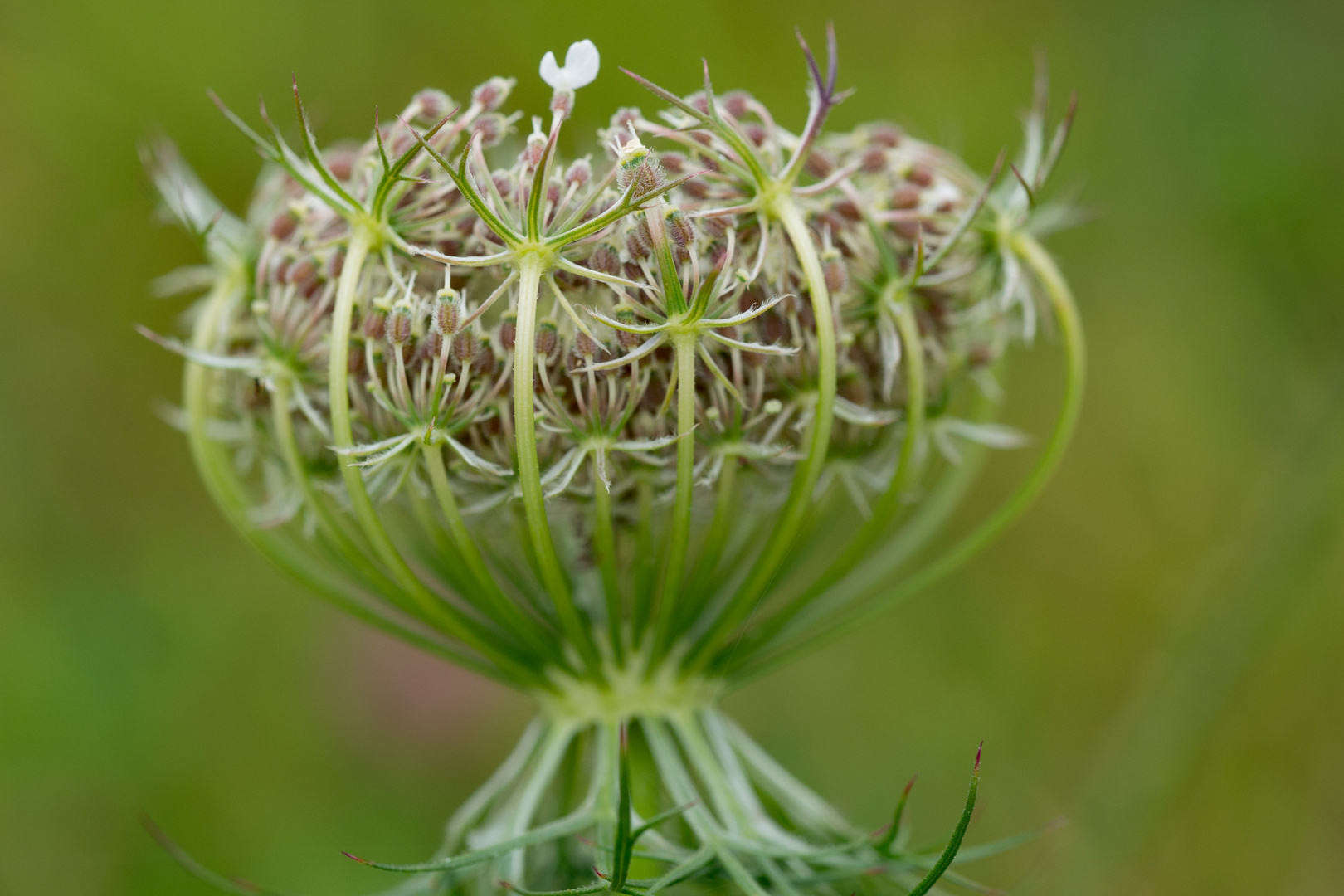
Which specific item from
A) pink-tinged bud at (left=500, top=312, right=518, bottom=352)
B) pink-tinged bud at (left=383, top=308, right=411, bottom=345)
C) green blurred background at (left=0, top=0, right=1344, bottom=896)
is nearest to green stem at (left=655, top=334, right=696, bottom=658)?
pink-tinged bud at (left=500, top=312, right=518, bottom=352)

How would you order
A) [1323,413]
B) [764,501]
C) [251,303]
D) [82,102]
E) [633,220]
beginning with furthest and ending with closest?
[82,102], [1323,413], [764,501], [251,303], [633,220]

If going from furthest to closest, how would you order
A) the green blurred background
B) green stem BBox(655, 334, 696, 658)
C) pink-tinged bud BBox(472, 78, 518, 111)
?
the green blurred background, pink-tinged bud BBox(472, 78, 518, 111), green stem BBox(655, 334, 696, 658)

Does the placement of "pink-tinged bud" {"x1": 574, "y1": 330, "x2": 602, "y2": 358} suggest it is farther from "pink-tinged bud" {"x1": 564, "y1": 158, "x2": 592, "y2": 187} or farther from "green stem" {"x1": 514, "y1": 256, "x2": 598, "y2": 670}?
"pink-tinged bud" {"x1": 564, "y1": 158, "x2": 592, "y2": 187}

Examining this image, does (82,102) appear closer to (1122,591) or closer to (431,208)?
(431,208)

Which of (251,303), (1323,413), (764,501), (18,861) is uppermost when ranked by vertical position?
(1323,413)

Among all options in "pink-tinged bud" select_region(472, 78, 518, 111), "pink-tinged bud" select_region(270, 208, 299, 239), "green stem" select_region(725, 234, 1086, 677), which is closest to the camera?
"pink-tinged bud" select_region(472, 78, 518, 111)

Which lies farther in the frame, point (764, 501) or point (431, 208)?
point (764, 501)

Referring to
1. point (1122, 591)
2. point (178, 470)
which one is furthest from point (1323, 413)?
point (178, 470)
